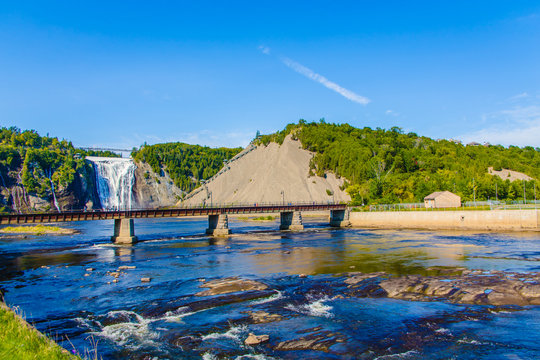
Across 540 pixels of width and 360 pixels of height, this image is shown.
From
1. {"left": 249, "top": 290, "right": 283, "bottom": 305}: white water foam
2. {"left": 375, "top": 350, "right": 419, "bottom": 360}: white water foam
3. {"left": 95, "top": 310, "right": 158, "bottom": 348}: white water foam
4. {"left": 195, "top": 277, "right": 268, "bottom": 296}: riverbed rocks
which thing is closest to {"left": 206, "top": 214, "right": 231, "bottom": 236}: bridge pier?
{"left": 195, "top": 277, "right": 268, "bottom": 296}: riverbed rocks

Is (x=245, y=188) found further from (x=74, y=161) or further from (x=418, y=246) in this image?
(x=418, y=246)

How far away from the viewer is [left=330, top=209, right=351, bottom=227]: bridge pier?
9575 centimetres

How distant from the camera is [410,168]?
171375mm

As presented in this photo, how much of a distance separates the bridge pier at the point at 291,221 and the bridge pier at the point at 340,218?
11.5 meters

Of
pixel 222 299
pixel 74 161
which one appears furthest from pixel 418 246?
pixel 74 161

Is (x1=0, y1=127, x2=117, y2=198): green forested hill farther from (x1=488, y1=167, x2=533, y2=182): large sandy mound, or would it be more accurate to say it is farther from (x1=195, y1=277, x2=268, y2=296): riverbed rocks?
(x1=488, y1=167, x2=533, y2=182): large sandy mound

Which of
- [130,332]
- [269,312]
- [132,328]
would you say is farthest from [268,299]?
[130,332]

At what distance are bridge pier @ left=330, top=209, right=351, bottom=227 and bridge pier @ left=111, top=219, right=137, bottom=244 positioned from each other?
164 ft

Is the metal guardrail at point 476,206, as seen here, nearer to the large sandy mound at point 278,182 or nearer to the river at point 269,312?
the river at point 269,312

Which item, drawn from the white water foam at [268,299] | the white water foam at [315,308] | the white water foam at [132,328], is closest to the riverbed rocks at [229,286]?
the white water foam at [268,299]

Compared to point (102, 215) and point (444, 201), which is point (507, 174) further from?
point (102, 215)

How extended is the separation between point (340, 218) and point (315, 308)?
7480 cm

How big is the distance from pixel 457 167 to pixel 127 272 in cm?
15568

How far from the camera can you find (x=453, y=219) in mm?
75812
